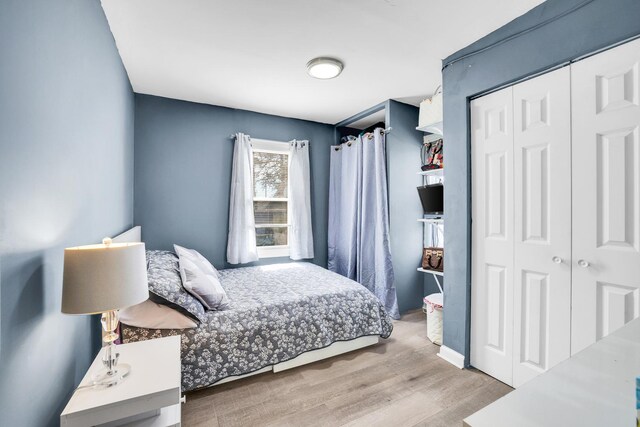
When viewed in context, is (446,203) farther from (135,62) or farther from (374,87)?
(135,62)

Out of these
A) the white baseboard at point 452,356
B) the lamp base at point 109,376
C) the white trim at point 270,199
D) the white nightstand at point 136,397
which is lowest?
the white baseboard at point 452,356

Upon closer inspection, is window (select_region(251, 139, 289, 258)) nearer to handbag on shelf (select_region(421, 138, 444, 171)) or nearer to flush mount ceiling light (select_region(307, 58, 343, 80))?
flush mount ceiling light (select_region(307, 58, 343, 80))

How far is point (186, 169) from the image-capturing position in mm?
3336

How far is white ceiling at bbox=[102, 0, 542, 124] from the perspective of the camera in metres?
1.79

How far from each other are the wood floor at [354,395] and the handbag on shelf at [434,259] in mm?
829

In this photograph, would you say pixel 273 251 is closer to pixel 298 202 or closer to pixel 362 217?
pixel 298 202

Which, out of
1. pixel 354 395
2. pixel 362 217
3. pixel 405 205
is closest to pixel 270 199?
pixel 362 217

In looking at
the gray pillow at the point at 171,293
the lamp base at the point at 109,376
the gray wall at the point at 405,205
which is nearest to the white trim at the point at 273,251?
the gray wall at the point at 405,205

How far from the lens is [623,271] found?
4.93 feet

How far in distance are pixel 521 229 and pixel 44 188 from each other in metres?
2.58

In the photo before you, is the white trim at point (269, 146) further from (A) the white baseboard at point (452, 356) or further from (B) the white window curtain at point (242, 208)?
(A) the white baseboard at point (452, 356)

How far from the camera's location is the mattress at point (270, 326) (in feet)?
6.22

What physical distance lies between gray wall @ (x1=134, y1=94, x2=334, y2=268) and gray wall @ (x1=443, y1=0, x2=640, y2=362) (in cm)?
234

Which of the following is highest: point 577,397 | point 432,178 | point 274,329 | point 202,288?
point 432,178
